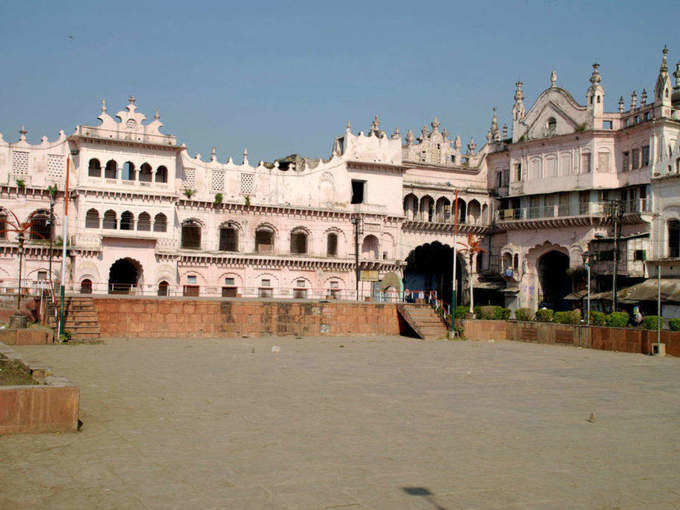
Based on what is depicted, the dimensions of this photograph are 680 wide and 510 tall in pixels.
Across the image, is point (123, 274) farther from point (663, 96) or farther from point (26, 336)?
point (663, 96)

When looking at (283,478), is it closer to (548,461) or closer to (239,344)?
(548,461)

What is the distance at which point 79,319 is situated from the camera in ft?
88.4

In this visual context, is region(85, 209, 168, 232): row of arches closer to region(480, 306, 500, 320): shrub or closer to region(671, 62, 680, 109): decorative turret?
region(480, 306, 500, 320): shrub

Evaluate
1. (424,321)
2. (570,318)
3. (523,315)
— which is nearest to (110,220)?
(424,321)

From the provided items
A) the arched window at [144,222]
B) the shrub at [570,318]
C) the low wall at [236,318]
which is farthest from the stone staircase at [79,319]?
the shrub at [570,318]

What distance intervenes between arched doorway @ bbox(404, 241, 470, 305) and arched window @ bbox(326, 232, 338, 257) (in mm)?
7977

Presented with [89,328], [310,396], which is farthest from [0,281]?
[310,396]

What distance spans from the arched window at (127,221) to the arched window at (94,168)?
103 inches

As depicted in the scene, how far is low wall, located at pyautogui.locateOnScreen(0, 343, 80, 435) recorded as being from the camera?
991 cm

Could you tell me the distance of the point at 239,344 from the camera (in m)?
27.4

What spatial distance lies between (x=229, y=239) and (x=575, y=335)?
76.6 ft

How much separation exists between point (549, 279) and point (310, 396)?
39.3 meters

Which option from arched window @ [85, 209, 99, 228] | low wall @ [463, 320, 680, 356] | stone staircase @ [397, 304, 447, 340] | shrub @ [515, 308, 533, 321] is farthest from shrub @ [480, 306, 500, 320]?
arched window @ [85, 209, 99, 228]

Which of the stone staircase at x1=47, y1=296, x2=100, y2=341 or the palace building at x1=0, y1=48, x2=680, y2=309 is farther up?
the palace building at x1=0, y1=48, x2=680, y2=309
